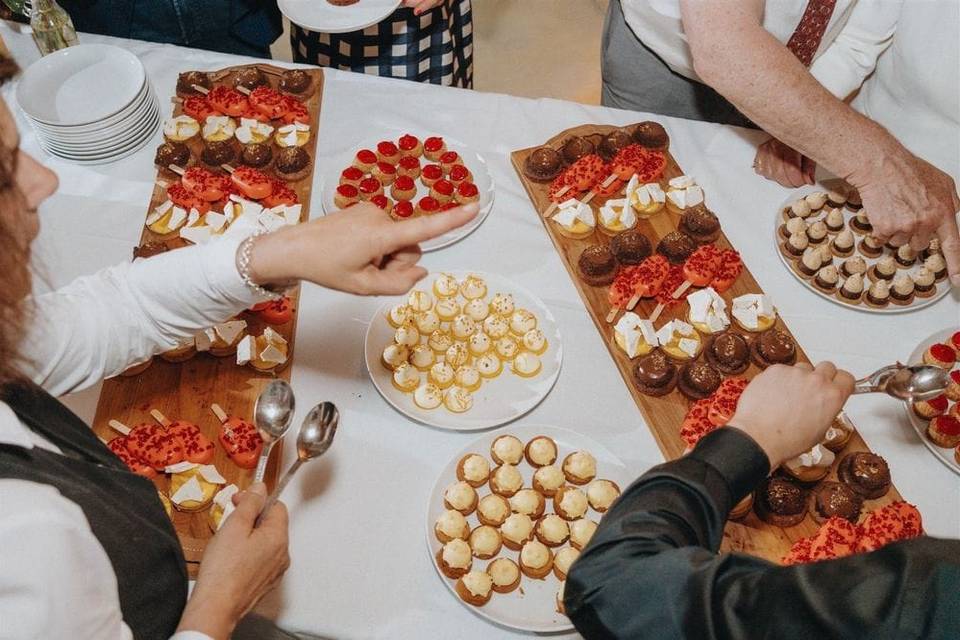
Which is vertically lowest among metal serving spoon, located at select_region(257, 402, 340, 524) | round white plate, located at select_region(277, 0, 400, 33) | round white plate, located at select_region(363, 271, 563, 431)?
round white plate, located at select_region(363, 271, 563, 431)

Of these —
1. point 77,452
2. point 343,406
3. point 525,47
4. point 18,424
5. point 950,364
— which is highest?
point 18,424

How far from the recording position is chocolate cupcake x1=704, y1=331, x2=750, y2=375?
80.4 inches

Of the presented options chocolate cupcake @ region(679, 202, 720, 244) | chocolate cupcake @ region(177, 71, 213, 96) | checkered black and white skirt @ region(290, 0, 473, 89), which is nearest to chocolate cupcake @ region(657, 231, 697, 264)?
chocolate cupcake @ region(679, 202, 720, 244)

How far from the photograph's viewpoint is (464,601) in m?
1.66

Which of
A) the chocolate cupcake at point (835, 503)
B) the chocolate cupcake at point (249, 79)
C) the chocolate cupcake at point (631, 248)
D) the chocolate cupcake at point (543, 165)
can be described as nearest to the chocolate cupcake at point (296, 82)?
the chocolate cupcake at point (249, 79)

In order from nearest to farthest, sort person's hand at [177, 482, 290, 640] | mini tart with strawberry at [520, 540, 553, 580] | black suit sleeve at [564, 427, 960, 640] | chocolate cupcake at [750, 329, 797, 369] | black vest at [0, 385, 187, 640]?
black suit sleeve at [564, 427, 960, 640]
black vest at [0, 385, 187, 640]
person's hand at [177, 482, 290, 640]
mini tart with strawberry at [520, 540, 553, 580]
chocolate cupcake at [750, 329, 797, 369]

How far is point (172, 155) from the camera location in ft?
7.86

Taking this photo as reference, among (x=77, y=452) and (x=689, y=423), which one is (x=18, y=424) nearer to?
(x=77, y=452)

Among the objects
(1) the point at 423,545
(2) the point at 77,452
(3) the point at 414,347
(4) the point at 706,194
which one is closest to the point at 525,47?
(4) the point at 706,194

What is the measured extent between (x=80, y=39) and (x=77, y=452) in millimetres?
2018

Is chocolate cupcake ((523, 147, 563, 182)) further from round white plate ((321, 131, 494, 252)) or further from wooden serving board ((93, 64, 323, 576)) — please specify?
wooden serving board ((93, 64, 323, 576))

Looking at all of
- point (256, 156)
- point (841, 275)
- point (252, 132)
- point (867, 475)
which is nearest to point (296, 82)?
point (252, 132)

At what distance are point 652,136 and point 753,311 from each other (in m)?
0.73

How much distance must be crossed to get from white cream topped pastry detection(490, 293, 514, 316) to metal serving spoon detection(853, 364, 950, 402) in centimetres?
90
